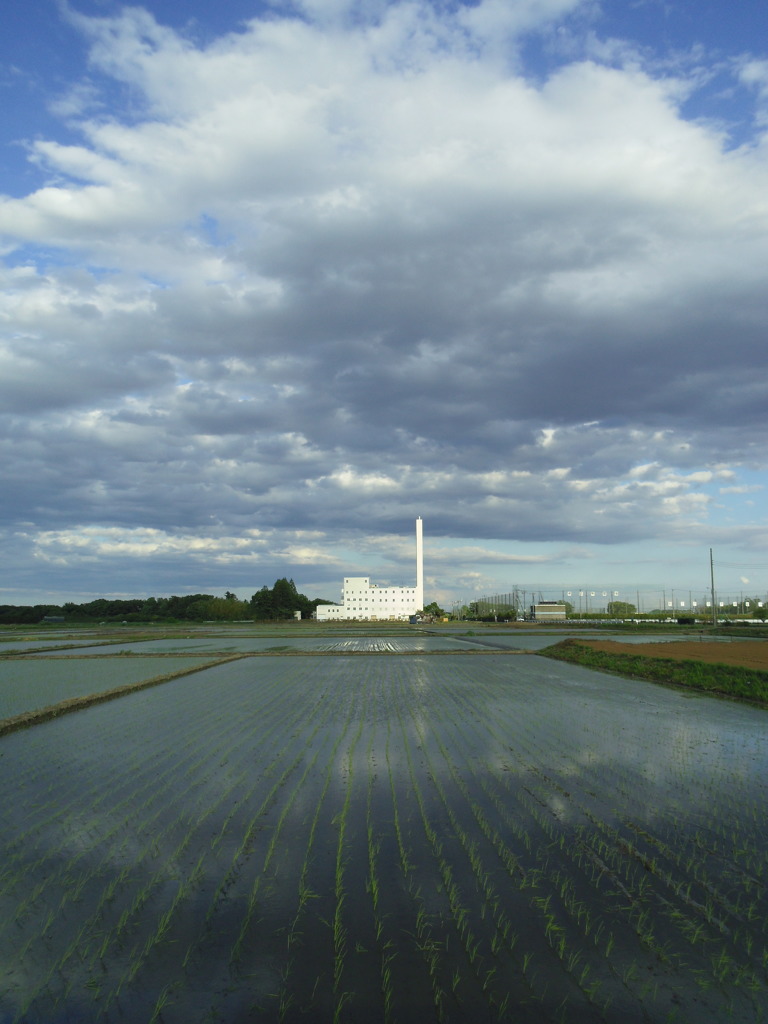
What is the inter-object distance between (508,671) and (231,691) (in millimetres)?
10911

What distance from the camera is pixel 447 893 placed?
209 inches

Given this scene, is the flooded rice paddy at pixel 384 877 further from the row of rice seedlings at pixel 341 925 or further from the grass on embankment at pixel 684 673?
the grass on embankment at pixel 684 673

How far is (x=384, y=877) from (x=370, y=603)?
136 metres

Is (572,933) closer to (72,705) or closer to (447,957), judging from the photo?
(447,957)

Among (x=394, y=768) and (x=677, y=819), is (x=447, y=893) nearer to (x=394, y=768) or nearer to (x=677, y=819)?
(x=677, y=819)

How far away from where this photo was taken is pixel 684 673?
22156 millimetres

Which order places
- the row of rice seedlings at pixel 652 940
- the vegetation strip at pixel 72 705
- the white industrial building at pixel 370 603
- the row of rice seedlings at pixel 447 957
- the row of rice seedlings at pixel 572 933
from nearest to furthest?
the row of rice seedlings at pixel 447 957 < the row of rice seedlings at pixel 572 933 < the row of rice seedlings at pixel 652 940 < the vegetation strip at pixel 72 705 < the white industrial building at pixel 370 603

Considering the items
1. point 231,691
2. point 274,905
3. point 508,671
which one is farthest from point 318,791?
point 508,671

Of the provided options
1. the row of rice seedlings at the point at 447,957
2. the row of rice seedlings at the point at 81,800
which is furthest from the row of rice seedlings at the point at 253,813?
the row of rice seedlings at the point at 81,800

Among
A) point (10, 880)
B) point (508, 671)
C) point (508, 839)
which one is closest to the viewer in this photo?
point (10, 880)

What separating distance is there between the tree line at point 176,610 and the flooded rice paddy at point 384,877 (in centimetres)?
11377

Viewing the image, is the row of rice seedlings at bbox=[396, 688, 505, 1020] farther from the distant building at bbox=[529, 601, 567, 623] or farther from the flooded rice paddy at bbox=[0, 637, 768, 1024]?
the distant building at bbox=[529, 601, 567, 623]

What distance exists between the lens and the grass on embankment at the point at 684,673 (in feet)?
61.5

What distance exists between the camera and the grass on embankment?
18.8 metres
